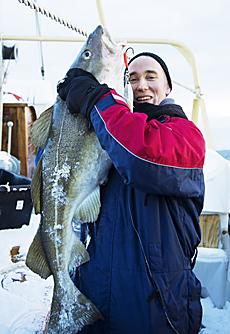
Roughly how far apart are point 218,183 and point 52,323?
2.01 m

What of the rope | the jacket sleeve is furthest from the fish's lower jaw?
the rope

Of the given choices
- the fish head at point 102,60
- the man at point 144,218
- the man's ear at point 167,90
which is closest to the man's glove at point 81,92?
the man at point 144,218

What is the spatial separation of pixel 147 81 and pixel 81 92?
1.49ft

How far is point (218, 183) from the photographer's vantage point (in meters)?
3.70

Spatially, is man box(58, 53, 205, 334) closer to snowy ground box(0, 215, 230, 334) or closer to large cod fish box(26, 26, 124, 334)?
large cod fish box(26, 26, 124, 334)

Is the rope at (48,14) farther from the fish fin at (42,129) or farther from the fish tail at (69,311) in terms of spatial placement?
the fish tail at (69,311)

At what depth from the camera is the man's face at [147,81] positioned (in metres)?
2.30

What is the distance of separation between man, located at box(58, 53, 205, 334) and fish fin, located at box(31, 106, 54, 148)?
17cm

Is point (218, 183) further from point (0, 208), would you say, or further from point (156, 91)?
point (0, 208)

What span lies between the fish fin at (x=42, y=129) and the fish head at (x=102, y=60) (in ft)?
0.86

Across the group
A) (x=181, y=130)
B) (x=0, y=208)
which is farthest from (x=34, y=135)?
(x=0, y=208)

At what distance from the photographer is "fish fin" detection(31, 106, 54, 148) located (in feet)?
7.38

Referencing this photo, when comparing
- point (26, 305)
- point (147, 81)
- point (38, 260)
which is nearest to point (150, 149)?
point (147, 81)

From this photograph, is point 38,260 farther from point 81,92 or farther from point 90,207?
point 81,92
